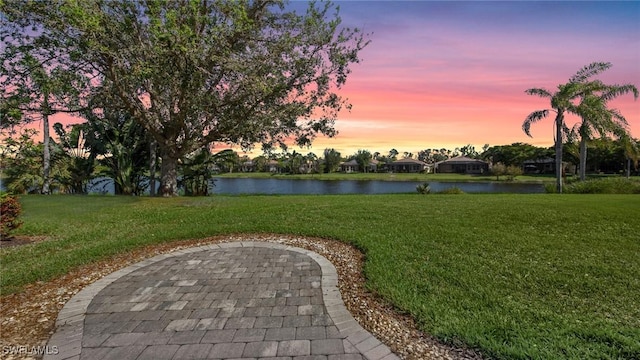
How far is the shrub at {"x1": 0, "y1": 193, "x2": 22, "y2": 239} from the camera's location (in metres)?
6.52

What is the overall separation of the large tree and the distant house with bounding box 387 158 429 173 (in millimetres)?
69296

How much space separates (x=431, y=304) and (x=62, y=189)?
21677mm

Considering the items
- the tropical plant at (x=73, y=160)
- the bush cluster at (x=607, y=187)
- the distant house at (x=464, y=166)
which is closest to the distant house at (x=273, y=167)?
the distant house at (x=464, y=166)

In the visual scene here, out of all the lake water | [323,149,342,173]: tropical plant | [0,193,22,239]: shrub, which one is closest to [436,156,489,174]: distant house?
[323,149,342,173]: tropical plant

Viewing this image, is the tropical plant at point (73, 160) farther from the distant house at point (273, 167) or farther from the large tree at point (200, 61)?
the distant house at point (273, 167)

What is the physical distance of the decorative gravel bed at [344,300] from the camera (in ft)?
9.64

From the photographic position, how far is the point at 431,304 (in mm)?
3656

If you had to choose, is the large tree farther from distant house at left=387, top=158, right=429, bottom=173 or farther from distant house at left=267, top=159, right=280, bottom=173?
distant house at left=267, top=159, right=280, bottom=173

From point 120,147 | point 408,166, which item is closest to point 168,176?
point 120,147

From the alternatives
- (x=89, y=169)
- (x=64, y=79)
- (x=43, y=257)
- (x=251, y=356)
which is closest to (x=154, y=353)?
(x=251, y=356)

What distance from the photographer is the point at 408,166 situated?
268 ft

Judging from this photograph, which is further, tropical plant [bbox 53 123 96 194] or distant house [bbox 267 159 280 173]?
distant house [bbox 267 159 280 173]

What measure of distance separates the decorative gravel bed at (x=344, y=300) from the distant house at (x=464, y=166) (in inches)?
2841

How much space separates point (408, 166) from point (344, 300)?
8079cm
